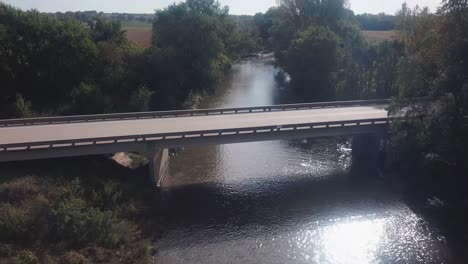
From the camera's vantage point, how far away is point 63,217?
21328mm

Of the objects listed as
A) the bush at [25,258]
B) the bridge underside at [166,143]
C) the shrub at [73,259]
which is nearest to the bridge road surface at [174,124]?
the bridge underside at [166,143]

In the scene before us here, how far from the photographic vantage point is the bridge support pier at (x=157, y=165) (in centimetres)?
2750

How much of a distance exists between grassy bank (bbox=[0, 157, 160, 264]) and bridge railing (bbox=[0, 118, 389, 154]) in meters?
1.83

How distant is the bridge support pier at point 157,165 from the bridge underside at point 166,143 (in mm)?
245

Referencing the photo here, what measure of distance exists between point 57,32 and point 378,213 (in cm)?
3588

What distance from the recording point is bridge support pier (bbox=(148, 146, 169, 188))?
27.5 meters

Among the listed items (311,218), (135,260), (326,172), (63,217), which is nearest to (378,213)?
(311,218)

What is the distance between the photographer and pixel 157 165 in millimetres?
28781

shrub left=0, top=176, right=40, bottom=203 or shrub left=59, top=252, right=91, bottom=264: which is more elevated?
shrub left=0, top=176, right=40, bottom=203

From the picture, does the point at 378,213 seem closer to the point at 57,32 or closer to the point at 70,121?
the point at 70,121

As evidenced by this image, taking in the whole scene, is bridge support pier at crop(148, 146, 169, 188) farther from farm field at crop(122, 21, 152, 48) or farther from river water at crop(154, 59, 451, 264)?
farm field at crop(122, 21, 152, 48)

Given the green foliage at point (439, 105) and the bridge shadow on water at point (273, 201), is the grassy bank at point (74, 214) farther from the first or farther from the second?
the green foliage at point (439, 105)

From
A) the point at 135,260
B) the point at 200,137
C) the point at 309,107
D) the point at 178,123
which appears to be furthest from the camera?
the point at 309,107

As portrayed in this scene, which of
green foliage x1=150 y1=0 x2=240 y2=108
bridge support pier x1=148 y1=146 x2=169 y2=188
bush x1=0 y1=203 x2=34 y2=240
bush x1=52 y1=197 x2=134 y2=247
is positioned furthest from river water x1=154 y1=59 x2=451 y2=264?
green foliage x1=150 y1=0 x2=240 y2=108
